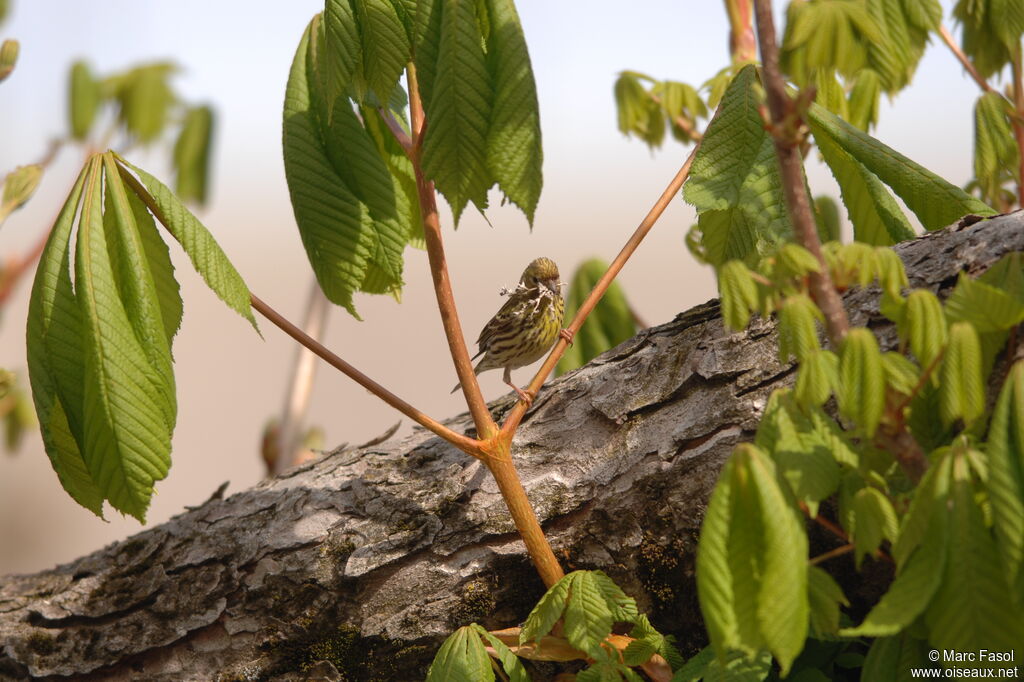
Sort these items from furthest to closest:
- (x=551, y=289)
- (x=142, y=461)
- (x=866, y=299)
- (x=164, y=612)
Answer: (x=551, y=289), (x=164, y=612), (x=866, y=299), (x=142, y=461)

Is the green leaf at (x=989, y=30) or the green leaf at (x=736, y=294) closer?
the green leaf at (x=736, y=294)

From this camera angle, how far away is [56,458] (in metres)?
1.77

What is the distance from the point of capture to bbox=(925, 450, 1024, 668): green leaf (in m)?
1.15

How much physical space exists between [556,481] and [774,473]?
0.97 meters

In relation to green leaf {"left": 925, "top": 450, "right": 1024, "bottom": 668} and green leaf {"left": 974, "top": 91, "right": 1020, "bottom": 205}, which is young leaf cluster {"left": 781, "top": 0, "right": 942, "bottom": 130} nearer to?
green leaf {"left": 974, "top": 91, "right": 1020, "bottom": 205}

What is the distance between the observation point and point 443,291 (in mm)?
1956

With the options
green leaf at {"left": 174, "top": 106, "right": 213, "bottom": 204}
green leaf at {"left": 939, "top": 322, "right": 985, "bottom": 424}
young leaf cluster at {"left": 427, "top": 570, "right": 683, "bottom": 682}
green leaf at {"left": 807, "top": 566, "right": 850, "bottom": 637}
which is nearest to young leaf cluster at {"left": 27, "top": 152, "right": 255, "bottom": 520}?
young leaf cluster at {"left": 427, "top": 570, "right": 683, "bottom": 682}

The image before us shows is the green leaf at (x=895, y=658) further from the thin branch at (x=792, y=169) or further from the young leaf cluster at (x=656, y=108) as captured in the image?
the young leaf cluster at (x=656, y=108)

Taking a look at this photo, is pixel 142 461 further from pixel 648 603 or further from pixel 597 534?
pixel 648 603

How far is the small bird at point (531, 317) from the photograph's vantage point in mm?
4062

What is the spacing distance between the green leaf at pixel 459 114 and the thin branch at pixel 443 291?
6.9 inches

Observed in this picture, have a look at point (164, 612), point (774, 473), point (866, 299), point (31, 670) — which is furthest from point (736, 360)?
point (31, 670)

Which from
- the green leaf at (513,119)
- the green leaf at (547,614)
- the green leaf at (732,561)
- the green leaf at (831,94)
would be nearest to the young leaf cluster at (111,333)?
the green leaf at (513,119)

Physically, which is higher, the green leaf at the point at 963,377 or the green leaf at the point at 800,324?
the green leaf at the point at 800,324
